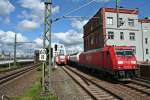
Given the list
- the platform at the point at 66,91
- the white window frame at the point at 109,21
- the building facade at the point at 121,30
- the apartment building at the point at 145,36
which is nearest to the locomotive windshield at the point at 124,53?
the platform at the point at 66,91

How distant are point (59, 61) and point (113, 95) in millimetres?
49267

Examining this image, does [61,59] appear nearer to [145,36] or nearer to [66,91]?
[145,36]

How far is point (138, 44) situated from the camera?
204ft

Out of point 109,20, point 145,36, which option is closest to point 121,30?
point 109,20

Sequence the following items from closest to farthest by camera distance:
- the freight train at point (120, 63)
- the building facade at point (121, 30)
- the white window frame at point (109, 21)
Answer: the freight train at point (120, 63), the building facade at point (121, 30), the white window frame at point (109, 21)

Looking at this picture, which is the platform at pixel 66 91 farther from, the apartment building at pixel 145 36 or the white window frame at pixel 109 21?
the apartment building at pixel 145 36

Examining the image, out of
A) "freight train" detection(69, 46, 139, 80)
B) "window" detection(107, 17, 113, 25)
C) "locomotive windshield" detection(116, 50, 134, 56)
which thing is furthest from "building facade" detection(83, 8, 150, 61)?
"freight train" detection(69, 46, 139, 80)

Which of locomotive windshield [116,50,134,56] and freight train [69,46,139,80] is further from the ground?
locomotive windshield [116,50,134,56]

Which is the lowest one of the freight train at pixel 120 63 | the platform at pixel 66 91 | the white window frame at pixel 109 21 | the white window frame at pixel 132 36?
the platform at pixel 66 91

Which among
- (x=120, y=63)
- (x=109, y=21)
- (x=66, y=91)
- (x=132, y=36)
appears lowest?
(x=66, y=91)

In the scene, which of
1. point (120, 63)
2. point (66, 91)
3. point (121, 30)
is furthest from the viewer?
point (121, 30)

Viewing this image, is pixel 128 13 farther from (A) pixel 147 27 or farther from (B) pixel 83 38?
(B) pixel 83 38

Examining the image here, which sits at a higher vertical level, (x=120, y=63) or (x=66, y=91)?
(x=120, y=63)

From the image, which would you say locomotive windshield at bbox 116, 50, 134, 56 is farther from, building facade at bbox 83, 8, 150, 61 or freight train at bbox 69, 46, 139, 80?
building facade at bbox 83, 8, 150, 61
